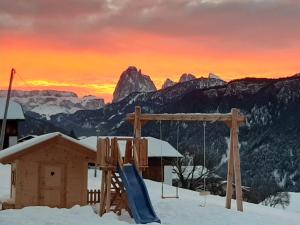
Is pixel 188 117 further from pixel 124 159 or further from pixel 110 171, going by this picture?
pixel 110 171

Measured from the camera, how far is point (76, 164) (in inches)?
875

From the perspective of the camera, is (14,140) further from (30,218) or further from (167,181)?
(30,218)

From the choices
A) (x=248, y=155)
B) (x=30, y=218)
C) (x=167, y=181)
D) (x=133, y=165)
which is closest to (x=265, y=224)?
(x=133, y=165)

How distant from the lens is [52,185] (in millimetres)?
21828

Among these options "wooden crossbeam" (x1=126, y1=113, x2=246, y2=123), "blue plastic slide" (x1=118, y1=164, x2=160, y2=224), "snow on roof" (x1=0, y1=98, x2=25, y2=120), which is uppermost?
"snow on roof" (x1=0, y1=98, x2=25, y2=120)

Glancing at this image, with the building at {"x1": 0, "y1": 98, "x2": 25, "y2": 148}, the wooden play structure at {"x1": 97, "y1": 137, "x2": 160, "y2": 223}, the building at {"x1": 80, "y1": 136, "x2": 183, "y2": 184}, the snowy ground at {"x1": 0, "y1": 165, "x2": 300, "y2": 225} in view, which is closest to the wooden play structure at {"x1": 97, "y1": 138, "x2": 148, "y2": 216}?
the wooden play structure at {"x1": 97, "y1": 137, "x2": 160, "y2": 223}

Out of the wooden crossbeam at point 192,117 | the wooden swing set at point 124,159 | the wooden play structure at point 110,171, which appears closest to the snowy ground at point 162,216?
the wooden play structure at point 110,171

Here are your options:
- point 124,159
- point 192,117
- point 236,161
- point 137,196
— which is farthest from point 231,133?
point 137,196

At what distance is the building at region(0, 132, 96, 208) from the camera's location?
2145cm

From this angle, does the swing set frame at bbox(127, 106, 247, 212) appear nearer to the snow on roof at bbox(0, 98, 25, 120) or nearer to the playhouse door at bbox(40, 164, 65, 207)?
the playhouse door at bbox(40, 164, 65, 207)

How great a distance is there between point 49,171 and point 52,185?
0.57 meters

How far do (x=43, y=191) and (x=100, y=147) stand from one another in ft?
9.75

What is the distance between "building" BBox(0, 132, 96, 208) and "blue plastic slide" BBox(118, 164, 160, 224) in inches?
83.6

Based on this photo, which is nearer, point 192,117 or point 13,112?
point 192,117
